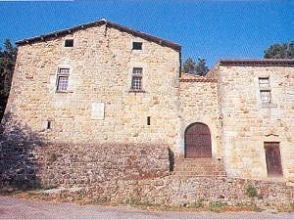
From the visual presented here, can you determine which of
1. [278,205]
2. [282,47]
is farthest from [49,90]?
A: [282,47]

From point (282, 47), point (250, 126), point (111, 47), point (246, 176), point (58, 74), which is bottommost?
point (246, 176)

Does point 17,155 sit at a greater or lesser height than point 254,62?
lesser

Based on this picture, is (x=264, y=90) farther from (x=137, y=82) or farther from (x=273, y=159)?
(x=137, y=82)

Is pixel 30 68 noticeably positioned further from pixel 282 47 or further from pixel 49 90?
pixel 282 47

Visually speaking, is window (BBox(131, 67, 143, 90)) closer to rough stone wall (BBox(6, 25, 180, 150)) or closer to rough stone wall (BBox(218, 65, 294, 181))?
rough stone wall (BBox(6, 25, 180, 150))

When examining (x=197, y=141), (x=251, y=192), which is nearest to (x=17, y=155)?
(x=197, y=141)

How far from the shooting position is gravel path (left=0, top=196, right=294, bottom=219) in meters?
8.40

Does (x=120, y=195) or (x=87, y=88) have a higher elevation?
(x=87, y=88)

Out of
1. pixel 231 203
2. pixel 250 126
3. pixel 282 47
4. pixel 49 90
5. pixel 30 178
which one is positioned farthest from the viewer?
pixel 282 47

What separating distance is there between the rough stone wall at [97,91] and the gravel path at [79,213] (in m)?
5.32

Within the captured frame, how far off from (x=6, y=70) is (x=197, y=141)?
1457cm

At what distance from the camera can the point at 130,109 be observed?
15.7 metres

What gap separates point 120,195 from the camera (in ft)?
38.9

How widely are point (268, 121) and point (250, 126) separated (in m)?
0.95
